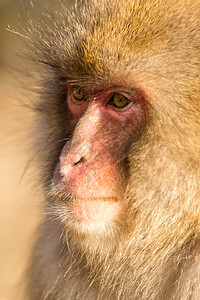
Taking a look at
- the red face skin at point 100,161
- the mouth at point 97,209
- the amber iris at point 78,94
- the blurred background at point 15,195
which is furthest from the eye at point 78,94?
the blurred background at point 15,195

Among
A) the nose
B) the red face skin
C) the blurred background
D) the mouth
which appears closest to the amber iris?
the red face skin

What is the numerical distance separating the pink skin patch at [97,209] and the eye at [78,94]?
554 mm

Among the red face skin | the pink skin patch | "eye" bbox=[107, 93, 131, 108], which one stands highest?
"eye" bbox=[107, 93, 131, 108]

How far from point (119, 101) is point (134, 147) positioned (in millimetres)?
248

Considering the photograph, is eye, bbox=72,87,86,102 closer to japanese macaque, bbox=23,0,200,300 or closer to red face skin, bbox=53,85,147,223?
japanese macaque, bbox=23,0,200,300

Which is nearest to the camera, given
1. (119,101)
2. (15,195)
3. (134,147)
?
(134,147)

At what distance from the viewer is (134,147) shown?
2461 millimetres

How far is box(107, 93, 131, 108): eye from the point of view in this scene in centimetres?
257

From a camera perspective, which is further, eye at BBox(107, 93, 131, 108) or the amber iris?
the amber iris

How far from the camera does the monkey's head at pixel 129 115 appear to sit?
2.36 meters

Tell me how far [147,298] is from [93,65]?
3.53ft

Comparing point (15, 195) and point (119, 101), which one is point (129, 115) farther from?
point (15, 195)

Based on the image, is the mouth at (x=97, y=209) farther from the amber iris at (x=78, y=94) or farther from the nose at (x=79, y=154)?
the amber iris at (x=78, y=94)

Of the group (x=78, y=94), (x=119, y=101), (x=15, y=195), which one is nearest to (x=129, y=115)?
(x=119, y=101)
